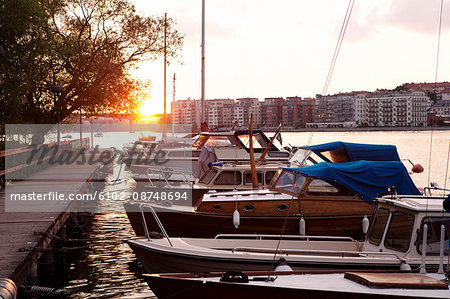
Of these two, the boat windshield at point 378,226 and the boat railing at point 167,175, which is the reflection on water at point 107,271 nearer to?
the boat railing at point 167,175

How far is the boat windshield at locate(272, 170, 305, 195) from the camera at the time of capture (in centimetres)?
1502

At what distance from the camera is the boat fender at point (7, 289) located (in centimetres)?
884

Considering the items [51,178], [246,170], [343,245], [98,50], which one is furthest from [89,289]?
[98,50]

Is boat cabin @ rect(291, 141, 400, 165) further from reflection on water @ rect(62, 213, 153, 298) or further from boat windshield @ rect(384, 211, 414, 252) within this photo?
boat windshield @ rect(384, 211, 414, 252)

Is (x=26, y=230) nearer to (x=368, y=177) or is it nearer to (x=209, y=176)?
(x=209, y=176)

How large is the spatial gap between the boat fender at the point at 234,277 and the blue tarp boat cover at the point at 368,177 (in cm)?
562

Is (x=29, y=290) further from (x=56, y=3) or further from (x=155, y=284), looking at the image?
(x=56, y=3)

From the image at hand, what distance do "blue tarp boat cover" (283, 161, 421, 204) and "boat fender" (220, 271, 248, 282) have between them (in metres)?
5.62

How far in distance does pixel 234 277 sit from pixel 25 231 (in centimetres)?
671

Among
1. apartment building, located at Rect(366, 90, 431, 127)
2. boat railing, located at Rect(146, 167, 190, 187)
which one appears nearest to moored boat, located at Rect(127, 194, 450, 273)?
boat railing, located at Rect(146, 167, 190, 187)

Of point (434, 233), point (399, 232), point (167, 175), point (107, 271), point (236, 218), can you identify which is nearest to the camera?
point (434, 233)

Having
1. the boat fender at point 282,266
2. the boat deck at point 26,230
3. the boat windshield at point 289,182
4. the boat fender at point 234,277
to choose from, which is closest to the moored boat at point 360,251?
the boat fender at point 282,266

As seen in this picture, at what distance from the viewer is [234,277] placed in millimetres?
8906

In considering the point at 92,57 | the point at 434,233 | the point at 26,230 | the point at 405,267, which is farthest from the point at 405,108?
the point at 405,267
